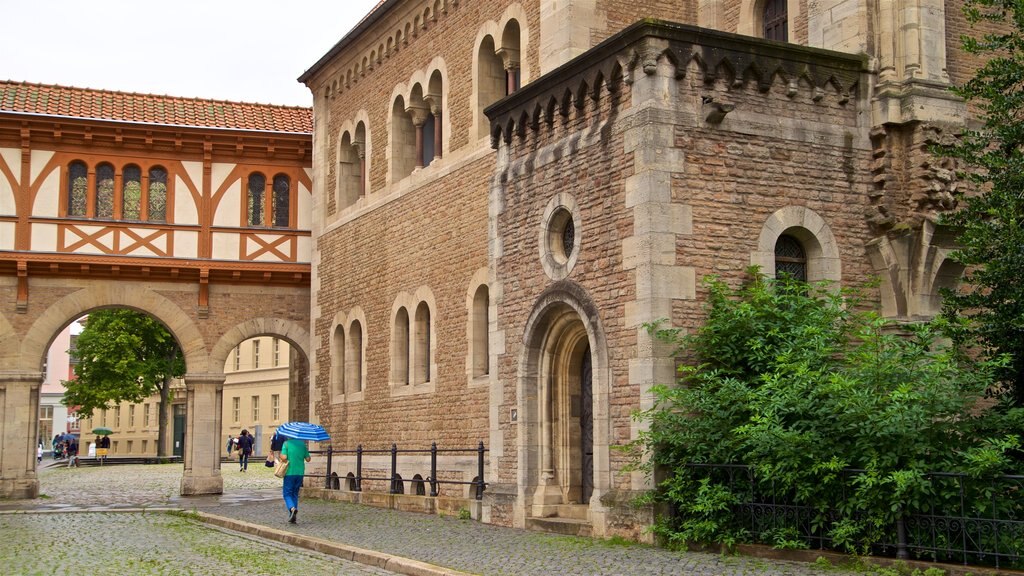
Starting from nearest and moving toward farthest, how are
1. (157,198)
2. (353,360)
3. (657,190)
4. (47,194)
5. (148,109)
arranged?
(657,190) → (353,360) → (47,194) → (157,198) → (148,109)

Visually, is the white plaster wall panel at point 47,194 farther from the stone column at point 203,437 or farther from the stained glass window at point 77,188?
the stone column at point 203,437

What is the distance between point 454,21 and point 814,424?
523 inches

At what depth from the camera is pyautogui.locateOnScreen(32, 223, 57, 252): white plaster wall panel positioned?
2827cm

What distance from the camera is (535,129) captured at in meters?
17.7

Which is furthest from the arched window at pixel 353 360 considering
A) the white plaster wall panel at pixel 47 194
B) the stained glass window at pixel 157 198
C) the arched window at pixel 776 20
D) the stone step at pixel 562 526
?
the arched window at pixel 776 20

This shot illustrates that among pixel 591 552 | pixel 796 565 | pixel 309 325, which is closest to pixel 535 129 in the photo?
pixel 591 552

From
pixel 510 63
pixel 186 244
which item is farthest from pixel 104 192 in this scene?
pixel 510 63

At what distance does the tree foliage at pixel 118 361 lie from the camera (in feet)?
179

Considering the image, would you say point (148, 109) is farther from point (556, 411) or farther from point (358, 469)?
point (556, 411)

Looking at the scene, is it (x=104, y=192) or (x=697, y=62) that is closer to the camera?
(x=697, y=62)

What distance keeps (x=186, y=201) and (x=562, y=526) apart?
1640 centimetres

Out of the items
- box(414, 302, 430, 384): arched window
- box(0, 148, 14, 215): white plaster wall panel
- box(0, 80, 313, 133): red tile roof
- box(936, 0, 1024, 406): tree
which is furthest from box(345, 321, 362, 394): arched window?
box(936, 0, 1024, 406): tree

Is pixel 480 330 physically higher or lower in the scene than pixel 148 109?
lower

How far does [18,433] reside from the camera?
2752 cm
